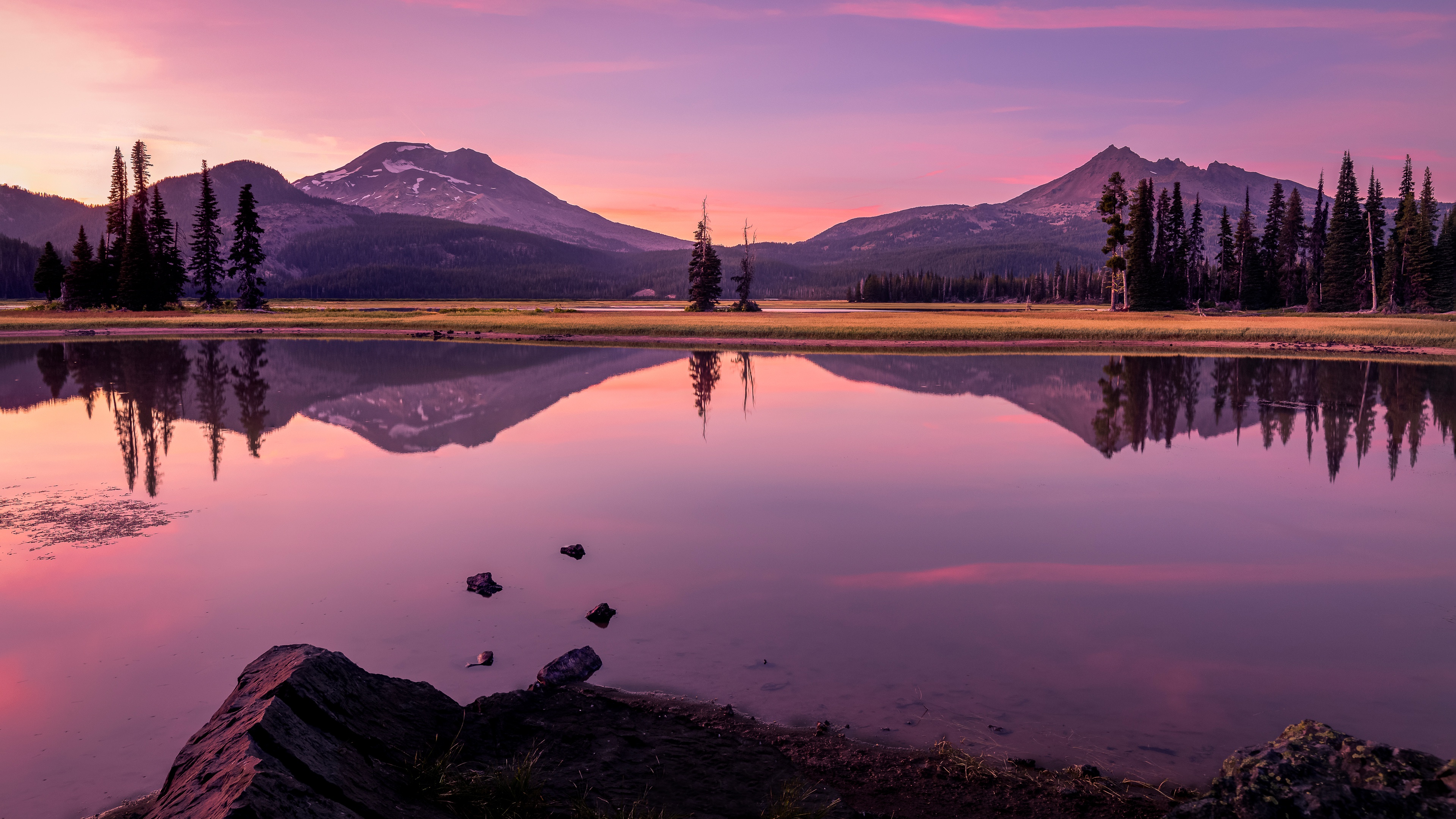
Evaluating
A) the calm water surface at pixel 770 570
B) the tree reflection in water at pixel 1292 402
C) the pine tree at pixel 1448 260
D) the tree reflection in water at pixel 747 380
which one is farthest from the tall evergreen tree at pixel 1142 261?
the calm water surface at pixel 770 570

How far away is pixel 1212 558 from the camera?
38.9ft

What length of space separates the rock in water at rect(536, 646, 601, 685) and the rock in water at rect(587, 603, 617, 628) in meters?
1.02

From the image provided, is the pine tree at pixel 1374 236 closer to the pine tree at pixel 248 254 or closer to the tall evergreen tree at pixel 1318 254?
the tall evergreen tree at pixel 1318 254

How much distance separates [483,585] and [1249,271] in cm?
12504

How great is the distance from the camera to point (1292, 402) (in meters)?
29.5

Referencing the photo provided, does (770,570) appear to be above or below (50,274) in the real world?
below

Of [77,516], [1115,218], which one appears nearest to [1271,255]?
[1115,218]

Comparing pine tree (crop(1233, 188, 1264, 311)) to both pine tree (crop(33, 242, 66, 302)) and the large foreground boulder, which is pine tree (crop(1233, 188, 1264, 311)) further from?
pine tree (crop(33, 242, 66, 302))

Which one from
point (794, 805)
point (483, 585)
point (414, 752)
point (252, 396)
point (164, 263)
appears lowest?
point (794, 805)

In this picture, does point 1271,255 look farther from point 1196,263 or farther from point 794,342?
point 794,342

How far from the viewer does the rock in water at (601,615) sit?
9234mm

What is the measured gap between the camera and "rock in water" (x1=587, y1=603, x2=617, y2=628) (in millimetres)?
9234

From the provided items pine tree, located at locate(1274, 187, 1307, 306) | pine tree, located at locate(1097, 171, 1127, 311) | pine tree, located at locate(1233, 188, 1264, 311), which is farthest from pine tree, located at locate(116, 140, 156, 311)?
pine tree, located at locate(1274, 187, 1307, 306)

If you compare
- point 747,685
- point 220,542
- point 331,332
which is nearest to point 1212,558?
point 747,685
